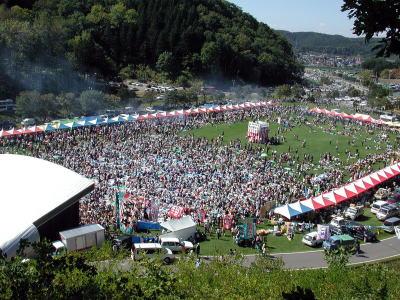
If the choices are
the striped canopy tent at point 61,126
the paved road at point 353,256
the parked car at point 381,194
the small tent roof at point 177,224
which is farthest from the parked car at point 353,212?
the striped canopy tent at point 61,126

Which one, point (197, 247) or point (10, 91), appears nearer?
point (197, 247)

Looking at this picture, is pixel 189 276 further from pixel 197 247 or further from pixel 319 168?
pixel 319 168

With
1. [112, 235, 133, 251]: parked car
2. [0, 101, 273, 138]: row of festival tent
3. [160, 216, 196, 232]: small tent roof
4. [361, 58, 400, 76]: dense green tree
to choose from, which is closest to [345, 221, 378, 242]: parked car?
[160, 216, 196, 232]: small tent roof

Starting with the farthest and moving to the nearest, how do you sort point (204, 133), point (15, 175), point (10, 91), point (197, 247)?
point (10, 91) < point (204, 133) < point (15, 175) < point (197, 247)

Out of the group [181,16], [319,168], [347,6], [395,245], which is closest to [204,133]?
[319,168]

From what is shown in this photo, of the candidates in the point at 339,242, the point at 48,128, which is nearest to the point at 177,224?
the point at 339,242

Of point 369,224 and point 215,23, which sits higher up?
point 215,23

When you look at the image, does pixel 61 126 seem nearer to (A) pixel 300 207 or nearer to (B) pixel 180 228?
(B) pixel 180 228
